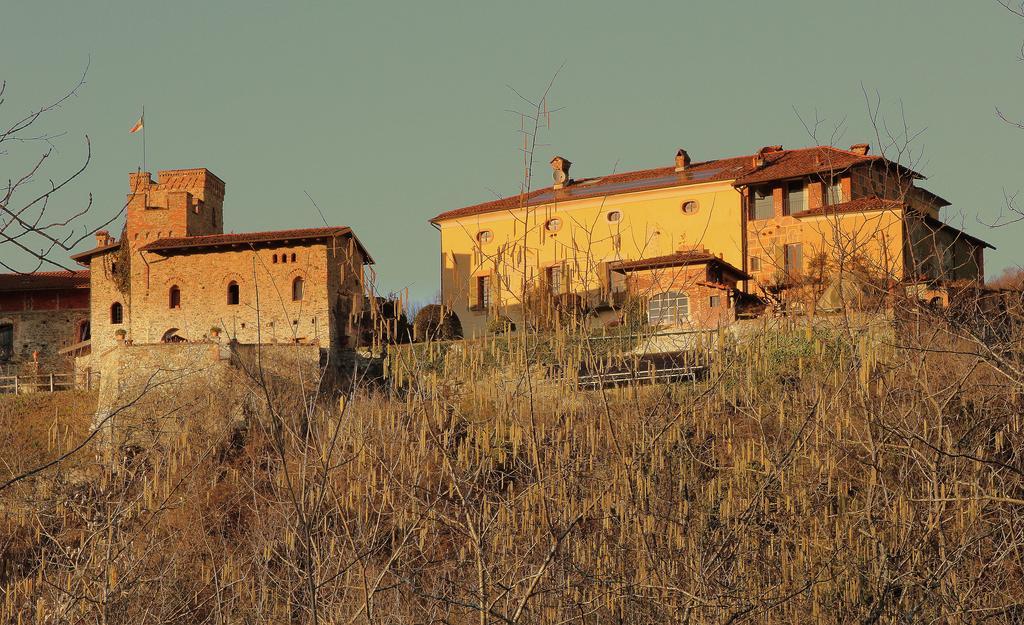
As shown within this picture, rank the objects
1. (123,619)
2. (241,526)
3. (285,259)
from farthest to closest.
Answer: (285,259) → (241,526) → (123,619)

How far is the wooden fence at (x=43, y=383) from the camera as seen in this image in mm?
30500

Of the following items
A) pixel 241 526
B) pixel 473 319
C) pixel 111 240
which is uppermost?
pixel 111 240

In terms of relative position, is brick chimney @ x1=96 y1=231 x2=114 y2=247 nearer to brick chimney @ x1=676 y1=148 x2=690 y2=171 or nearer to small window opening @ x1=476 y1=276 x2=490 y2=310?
small window opening @ x1=476 y1=276 x2=490 y2=310

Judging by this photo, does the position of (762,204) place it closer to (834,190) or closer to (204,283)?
→ (204,283)

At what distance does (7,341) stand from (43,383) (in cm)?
684

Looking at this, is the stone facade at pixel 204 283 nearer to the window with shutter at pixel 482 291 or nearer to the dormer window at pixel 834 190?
the window with shutter at pixel 482 291

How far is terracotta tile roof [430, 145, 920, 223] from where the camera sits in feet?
96.8

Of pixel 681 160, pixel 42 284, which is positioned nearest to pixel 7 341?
pixel 42 284

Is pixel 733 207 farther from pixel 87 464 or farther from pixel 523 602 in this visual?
pixel 523 602

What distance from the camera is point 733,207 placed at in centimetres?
3005

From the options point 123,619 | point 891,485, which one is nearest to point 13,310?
point 123,619

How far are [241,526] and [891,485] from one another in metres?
12.8

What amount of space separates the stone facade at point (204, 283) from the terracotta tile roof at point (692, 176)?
4753 mm

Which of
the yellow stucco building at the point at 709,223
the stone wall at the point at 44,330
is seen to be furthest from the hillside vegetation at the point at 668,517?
the stone wall at the point at 44,330
